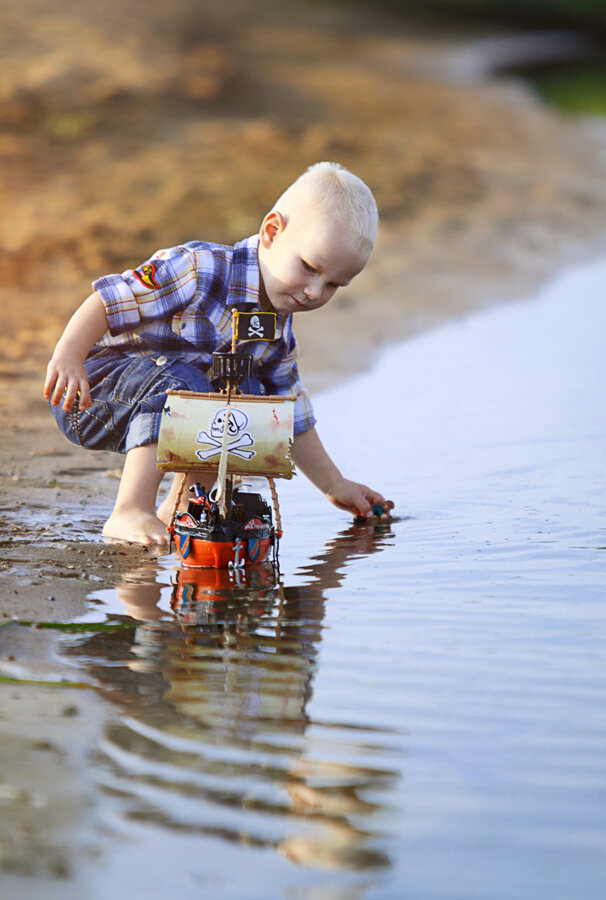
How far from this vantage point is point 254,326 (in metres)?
2.57

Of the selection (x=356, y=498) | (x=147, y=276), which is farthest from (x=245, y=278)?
(x=356, y=498)

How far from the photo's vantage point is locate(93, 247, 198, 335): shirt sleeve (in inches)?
99.2

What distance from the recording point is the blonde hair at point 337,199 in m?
2.42

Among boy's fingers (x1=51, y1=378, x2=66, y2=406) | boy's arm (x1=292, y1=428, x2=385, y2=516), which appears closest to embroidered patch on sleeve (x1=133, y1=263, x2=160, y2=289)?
boy's fingers (x1=51, y1=378, x2=66, y2=406)

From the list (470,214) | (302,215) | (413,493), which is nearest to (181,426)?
(302,215)

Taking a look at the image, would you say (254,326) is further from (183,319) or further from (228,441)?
(228,441)

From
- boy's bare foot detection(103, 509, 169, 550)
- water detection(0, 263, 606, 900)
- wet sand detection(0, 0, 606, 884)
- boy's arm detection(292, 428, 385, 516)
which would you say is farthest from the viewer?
wet sand detection(0, 0, 606, 884)

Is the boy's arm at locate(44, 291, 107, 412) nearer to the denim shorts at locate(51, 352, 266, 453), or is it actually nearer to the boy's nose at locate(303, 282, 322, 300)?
the denim shorts at locate(51, 352, 266, 453)

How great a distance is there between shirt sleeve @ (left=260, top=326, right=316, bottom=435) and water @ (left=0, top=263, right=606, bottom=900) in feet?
0.77

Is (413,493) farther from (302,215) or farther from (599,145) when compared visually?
(599,145)

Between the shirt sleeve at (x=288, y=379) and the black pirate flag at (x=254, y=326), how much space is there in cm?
A: 9

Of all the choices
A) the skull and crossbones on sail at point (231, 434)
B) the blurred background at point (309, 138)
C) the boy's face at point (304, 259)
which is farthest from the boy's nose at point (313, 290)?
the blurred background at point (309, 138)

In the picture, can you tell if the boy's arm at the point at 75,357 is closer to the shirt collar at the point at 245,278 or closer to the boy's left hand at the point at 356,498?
the shirt collar at the point at 245,278

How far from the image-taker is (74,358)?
2.45 metres
